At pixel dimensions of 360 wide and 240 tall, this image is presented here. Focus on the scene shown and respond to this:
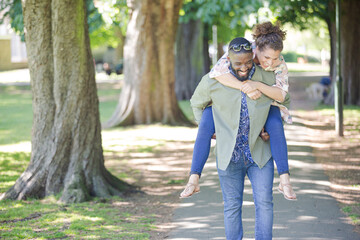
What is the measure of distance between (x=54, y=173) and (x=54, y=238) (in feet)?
6.97

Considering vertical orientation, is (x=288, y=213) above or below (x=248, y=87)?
below

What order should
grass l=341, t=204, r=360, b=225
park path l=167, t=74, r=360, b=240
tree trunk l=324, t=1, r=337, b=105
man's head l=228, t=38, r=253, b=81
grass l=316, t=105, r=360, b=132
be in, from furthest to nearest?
tree trunk l=324, t=1, r=337, b=105
grass l=316, t=105, r=360, b=132
grass l=341, t=204, r=360, b=225
park path l=167, t=74, r=360, b=240
man's head l=228, t=38, r=253, b=81

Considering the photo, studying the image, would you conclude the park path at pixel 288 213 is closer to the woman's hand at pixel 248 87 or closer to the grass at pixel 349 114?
the woman's hand at pixel 248 87

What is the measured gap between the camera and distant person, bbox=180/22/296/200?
4602 mm

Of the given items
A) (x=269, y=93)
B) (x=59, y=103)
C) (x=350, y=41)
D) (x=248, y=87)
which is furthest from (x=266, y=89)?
(x=350, y=41)

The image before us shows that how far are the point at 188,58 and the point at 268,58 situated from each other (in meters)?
24.2

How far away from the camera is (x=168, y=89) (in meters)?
18.3

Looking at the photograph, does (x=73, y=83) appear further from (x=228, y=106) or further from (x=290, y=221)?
(x=228, y=106)

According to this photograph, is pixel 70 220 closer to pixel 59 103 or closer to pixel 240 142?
pixel 59 103

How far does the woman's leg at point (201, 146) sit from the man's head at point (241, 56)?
40 centimetres

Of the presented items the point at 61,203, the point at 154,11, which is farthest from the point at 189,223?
→ the point at 154,11

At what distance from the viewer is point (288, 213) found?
693 centimetres

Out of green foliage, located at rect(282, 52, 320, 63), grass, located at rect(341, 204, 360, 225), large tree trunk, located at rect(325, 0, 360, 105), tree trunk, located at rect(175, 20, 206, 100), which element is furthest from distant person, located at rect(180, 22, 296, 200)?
green foliage, located at rect(282, 52, 320, 63)

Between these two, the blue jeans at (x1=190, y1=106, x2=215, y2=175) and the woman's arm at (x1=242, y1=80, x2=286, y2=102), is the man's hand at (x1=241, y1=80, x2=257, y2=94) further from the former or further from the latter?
the blue jeans at (x1=190, y1=106, x2=215, y2=175)
